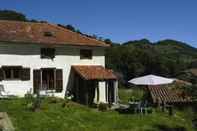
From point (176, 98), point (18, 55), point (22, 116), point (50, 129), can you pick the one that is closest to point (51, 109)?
point (22, 116)

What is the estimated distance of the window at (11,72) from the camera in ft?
101

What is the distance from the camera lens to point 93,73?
33562 millimetres

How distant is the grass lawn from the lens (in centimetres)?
2076

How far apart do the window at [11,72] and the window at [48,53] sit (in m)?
2.52

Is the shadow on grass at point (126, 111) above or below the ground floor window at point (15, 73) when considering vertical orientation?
below

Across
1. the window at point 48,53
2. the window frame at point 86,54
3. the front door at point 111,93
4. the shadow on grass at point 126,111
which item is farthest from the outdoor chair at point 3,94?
the front door at point 111,93

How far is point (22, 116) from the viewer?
21.8 m

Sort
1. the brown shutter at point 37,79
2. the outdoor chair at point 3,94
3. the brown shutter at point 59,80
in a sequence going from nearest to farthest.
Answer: the outdoor chair at point 3,94
the brown shutter at point 37,79
the brown shutter at point 59,80

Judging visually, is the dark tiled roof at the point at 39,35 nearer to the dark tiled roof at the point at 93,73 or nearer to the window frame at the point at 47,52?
the window frame at the point at 47,52

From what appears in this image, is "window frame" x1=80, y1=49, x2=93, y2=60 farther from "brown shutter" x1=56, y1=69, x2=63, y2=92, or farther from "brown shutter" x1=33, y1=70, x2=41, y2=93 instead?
"brown shutter" x1=33, y1=70, x2=41, y2=93

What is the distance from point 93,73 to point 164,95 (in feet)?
21.5

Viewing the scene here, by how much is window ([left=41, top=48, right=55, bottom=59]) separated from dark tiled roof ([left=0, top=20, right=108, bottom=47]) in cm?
77

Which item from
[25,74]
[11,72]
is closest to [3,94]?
[11,72]

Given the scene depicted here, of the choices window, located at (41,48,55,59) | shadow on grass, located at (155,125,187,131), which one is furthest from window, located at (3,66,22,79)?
shadow on grass, located at (155,125,187,131)
